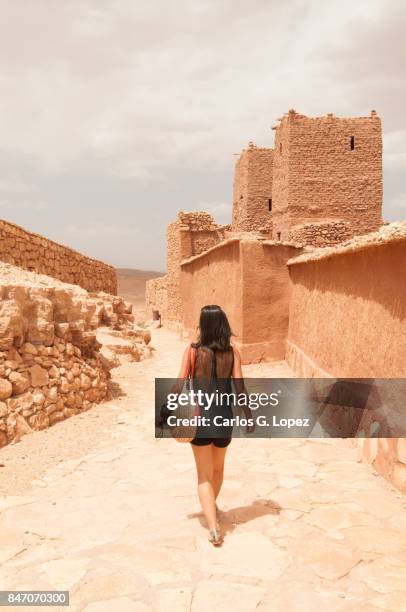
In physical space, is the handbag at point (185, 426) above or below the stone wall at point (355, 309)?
below

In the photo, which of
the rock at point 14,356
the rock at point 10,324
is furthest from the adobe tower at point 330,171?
the rock at point 14,356

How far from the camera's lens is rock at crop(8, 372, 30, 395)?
5.61 metres

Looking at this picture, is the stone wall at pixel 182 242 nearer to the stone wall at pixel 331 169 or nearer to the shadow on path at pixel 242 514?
the stone wall at pixel 331 169

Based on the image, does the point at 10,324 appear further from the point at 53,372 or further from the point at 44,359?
the point at 53,372

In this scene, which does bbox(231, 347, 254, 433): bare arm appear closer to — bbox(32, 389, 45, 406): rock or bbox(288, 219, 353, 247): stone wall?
bbox(32, 389, 45, 406): rock

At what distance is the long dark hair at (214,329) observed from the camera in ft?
11.5

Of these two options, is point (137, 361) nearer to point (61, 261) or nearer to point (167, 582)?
point (61, 261)

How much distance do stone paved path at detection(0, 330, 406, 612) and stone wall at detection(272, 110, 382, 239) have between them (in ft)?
64.2

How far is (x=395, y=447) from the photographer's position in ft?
14.0

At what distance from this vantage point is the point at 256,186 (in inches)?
1126

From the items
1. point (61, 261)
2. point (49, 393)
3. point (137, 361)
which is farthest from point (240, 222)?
point (49, 393)

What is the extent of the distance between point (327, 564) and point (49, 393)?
13.6 ft

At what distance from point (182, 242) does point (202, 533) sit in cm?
1789

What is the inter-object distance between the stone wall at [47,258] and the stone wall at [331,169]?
10.5m
